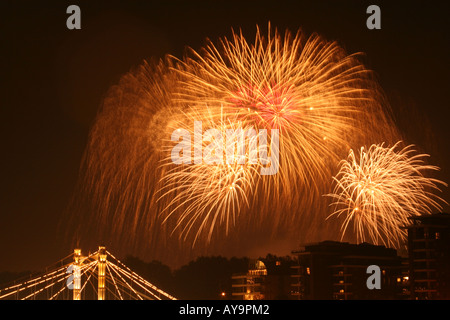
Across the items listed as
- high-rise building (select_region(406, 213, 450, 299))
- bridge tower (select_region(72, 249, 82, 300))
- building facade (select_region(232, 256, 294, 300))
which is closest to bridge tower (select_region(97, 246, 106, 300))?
bridge tower (select_region(72, 249, 82, 300))

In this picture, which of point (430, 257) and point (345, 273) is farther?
point (345, 273)

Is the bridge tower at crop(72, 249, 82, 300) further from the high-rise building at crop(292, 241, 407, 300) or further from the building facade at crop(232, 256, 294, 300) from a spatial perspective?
the building facade at crop(232, 256, 294, 300)

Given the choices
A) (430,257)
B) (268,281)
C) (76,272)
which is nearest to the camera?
(76,272)

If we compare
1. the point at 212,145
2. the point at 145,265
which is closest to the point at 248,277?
the point at 145,265

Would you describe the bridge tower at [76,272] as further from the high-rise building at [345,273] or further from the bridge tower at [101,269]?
the high-rise building at [345,273]

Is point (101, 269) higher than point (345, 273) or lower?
higher

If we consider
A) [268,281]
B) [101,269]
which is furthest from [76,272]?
[268,281]

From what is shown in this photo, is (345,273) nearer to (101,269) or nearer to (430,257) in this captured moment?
(430,257)

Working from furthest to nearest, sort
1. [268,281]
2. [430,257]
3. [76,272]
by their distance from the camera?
[268,281] → [430,257] → [76,272]

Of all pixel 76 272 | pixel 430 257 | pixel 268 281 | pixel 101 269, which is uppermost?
pixel 430 257
